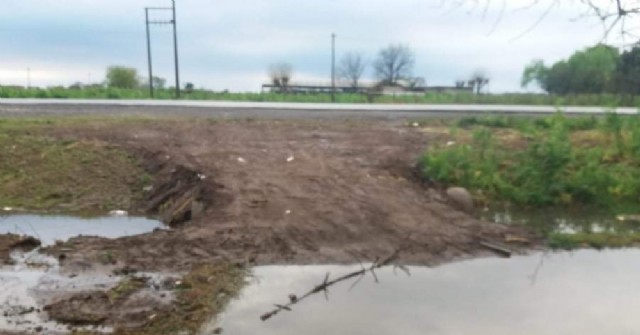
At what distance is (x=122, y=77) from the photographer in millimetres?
50312

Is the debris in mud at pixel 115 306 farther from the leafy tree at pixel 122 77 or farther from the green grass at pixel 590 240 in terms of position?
the leafy tree at pixel 122 77

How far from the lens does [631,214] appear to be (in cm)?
1193

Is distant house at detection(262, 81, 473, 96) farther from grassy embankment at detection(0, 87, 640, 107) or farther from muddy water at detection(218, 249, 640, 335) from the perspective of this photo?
muddy water at detection(218, 249, 640, 335)

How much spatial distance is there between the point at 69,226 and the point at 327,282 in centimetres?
470

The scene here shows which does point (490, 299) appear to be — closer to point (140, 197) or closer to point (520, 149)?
point (140, 197)

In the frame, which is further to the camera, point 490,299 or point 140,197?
point 140,197

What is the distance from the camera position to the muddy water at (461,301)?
21.7ft

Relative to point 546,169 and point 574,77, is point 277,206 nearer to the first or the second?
point 546,169

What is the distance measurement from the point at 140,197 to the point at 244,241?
401 cm

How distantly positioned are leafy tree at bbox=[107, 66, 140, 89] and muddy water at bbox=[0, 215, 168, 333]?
40480 mm

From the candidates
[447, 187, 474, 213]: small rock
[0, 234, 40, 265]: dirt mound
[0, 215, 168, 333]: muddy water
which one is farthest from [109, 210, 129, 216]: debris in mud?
[447, 187, 474, 213]: small rock

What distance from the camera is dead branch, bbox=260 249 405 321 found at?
272 inches

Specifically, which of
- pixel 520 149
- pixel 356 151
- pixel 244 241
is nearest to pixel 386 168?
pixel 356 151

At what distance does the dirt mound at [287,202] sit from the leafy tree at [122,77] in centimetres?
3424
